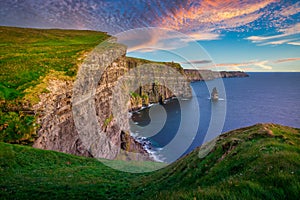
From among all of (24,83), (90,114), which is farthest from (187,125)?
(24,83)

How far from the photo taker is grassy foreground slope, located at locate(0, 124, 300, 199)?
5.06m

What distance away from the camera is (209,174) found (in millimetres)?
10039

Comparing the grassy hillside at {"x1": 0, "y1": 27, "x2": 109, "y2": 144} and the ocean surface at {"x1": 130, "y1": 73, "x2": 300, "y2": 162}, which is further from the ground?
the grassy hillside at {"x1": 0, "y1": 27, "x2": 109, "y2": 144}

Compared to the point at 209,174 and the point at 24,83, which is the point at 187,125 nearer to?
the point at 24,83

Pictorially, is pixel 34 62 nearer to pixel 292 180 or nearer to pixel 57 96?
pixel 57 96

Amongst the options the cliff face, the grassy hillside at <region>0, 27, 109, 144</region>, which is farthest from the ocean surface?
the grassy hillside at <region>0, 27, 109, 144</region>

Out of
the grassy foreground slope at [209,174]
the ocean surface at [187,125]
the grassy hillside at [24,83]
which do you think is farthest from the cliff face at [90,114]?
the ocean surface at [187,125]

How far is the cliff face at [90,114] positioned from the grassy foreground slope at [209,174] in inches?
322

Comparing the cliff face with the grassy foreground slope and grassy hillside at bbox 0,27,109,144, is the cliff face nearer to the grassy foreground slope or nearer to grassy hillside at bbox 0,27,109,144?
grassy hillside at bbox 0,27,109,144

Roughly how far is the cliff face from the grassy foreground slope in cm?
818

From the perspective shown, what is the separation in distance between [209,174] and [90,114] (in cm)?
3727

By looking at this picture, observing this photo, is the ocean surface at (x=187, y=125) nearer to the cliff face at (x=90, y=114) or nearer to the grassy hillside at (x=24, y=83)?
the cliff face at (x=90, y=114)

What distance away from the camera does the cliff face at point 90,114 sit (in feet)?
99.8

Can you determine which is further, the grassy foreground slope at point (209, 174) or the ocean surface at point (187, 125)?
the ocean surface at point (187, 125)
